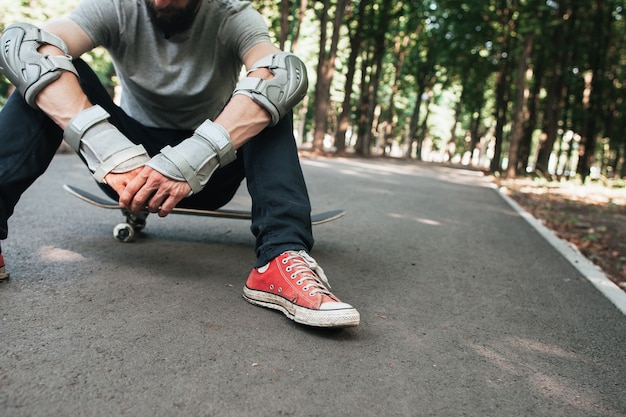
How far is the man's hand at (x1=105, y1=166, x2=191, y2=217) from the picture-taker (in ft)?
7.03

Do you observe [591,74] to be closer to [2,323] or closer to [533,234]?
[533,234]

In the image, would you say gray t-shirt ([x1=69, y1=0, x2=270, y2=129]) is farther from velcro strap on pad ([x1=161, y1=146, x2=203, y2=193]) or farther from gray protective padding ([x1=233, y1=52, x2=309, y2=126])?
velcro strap on pad ([x1=161, y1=146, x2=203, y2=193])

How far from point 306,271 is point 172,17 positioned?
140 cm

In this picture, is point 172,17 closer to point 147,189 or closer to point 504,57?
point 147,189

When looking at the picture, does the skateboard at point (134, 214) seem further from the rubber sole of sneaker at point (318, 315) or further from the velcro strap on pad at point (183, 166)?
the rubber sole of sneaker at point (318, 315)

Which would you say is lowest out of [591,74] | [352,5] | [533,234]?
[533,234]

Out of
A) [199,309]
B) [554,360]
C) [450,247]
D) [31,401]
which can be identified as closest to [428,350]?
[554,360]

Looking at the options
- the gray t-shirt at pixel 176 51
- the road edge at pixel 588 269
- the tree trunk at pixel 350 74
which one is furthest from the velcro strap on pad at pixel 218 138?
the tree trunk at pixel 350 74

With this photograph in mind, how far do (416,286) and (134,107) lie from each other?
73.5 inches

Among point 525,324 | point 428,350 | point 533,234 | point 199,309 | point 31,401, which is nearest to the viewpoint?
point 31,401

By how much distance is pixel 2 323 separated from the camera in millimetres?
1930

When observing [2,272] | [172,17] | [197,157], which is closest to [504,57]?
[172,17]

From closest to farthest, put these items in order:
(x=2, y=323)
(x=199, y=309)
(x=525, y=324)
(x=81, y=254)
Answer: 1. (x=2, y=323)
2. (x=199, y=309)
3. (x=525, y=324)
4. (x=81, y=254)

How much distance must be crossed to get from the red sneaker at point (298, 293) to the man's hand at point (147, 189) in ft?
1.56
